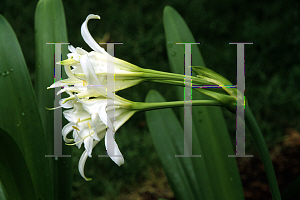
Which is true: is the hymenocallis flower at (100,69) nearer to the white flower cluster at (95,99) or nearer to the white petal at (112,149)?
the white flower cluster at (95,99)

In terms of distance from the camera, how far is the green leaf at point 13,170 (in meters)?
0.68

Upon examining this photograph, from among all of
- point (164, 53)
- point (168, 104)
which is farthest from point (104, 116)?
point (164, 53)

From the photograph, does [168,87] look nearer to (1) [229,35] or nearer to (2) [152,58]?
(2) [152,58]

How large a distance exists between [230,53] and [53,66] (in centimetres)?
127

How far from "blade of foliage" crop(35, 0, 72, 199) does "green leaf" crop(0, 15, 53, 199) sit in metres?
0.11

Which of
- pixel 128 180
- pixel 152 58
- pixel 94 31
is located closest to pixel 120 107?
pixel 128 180

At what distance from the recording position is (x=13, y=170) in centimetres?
72

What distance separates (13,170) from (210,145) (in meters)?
0.58

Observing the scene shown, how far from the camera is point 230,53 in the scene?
6.17 feet

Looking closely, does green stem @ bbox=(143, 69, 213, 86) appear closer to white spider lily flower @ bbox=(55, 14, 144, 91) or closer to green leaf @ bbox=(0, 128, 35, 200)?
white spider lily flower @ bbox=(55, 14, 144, 91)

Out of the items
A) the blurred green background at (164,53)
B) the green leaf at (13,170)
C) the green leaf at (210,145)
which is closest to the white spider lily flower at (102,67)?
the green leaf at (13,170)

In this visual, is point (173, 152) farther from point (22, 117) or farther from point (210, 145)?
point (22, 117)

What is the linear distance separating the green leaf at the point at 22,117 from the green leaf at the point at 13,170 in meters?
0.09

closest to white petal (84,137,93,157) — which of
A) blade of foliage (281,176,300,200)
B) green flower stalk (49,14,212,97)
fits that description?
→ green flower stalk (49,14,212,97)
